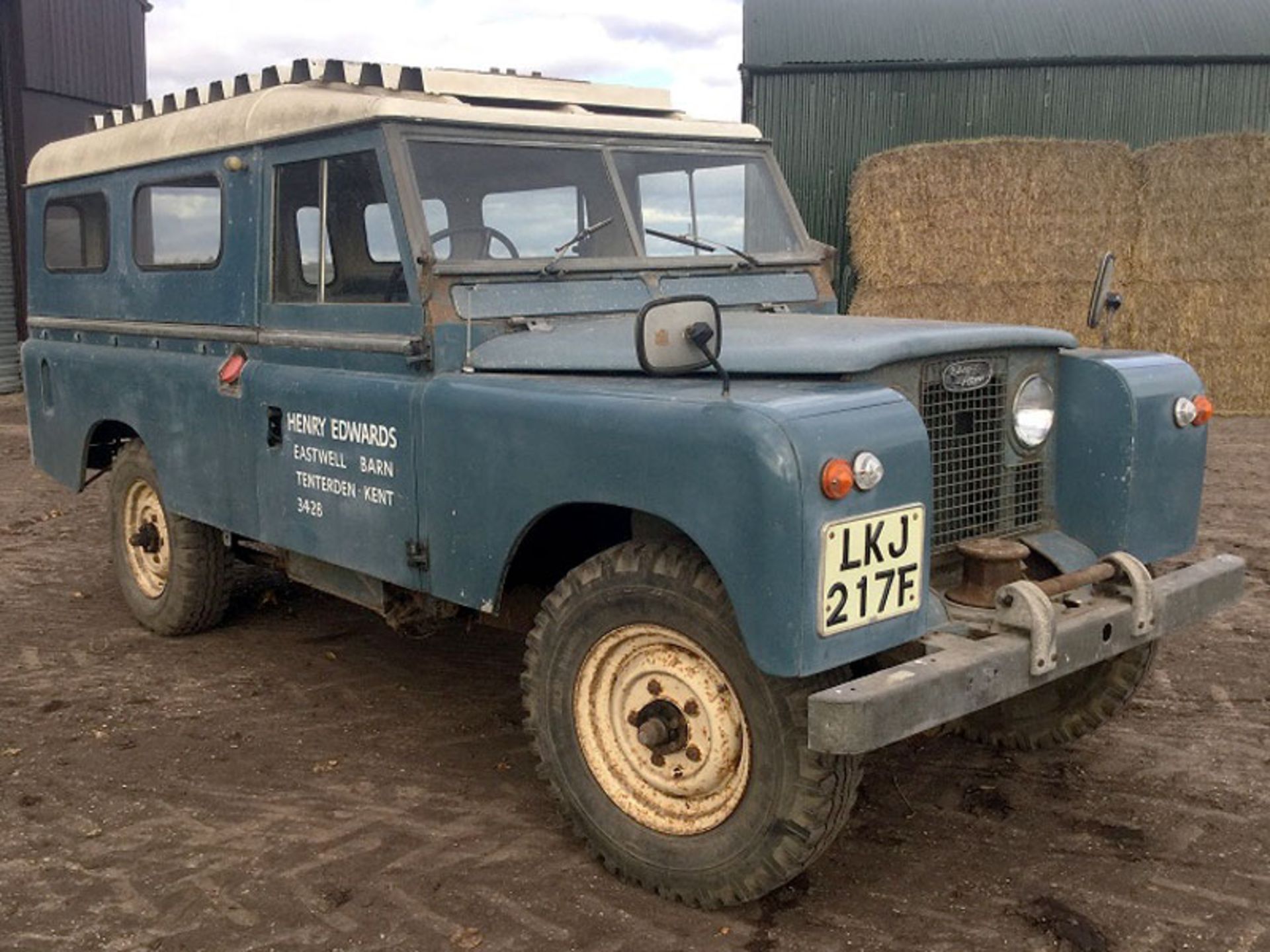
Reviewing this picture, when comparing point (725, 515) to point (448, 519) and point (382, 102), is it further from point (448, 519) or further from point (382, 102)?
point (382, 102)

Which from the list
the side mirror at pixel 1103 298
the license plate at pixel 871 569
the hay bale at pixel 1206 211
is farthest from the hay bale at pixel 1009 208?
the license plate at pixel 871 569

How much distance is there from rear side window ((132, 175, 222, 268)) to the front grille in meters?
3.06

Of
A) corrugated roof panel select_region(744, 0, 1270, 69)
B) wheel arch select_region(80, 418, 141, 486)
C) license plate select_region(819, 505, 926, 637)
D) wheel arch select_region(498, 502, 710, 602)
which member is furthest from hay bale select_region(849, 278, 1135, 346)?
license plate select_region(819, 505, 926, 637)

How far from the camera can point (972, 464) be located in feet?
12.6

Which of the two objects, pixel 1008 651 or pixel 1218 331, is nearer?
pixel 1008 651

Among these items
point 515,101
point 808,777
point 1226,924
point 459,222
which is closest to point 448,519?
point 459,222

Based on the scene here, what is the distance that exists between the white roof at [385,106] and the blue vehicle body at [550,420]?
10 centimetres

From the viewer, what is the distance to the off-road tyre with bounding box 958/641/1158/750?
4293mm

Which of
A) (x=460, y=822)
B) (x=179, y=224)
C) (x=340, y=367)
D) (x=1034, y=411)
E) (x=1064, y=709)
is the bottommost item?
(x=460, y=822)

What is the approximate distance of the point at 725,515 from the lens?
10.1 ft

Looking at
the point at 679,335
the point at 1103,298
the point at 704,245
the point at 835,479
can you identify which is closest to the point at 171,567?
the point at 704,245

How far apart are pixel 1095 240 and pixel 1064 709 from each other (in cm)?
1104

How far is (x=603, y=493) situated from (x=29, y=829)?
2211mm

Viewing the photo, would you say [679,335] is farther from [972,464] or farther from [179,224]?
[179,224]
